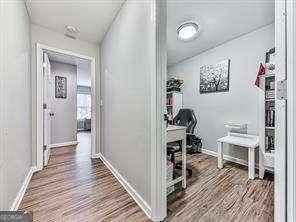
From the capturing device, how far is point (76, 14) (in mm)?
2404

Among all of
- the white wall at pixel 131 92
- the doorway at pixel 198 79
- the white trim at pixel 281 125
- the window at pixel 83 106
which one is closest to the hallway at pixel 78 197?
the white wall at pixel 131 92

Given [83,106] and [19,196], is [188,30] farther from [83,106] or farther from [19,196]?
[83,106]

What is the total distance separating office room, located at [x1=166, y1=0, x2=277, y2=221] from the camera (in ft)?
5.77

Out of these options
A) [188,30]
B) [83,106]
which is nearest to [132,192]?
[188,30]

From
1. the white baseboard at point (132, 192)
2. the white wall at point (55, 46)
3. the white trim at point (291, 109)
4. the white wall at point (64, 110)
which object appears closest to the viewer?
the white trim at point (291, 109)

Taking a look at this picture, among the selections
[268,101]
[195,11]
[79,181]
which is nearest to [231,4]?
[195,11]

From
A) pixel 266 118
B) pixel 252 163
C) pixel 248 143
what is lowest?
pixel 252 163

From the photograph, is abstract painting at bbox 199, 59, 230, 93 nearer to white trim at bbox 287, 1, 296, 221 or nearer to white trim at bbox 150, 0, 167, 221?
white trim at bbox 150, 0, 167, 221

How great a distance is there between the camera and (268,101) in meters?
2.28

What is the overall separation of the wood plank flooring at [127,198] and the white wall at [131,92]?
256 mm

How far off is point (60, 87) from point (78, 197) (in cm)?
357

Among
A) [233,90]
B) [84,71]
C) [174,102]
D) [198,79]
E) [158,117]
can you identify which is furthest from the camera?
[84,71]

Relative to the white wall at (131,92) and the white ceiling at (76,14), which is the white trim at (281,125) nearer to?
the white wall at (131,92)

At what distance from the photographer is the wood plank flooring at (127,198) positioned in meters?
1.48
